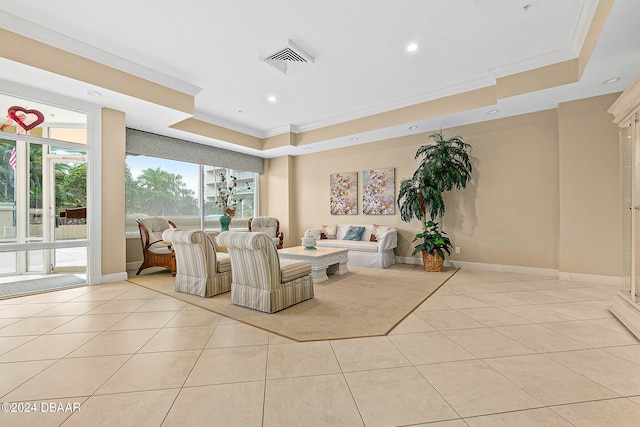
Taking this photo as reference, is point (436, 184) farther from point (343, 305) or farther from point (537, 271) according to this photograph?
point (343, 305)

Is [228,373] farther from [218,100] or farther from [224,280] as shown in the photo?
[218,100]

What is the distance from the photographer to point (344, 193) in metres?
6.91

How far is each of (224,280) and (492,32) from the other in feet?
14.8

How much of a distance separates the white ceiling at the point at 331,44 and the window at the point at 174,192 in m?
1.26

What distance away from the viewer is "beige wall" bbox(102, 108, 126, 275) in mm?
4414

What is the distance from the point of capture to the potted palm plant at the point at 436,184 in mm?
5000

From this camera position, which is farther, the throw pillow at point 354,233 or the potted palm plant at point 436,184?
the throw pillow at point 354,233

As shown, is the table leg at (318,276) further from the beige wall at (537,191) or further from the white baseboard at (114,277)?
the white baseboard at (114,277)

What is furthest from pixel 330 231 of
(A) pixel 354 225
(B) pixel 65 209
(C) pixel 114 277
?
(B) pixel 65 209

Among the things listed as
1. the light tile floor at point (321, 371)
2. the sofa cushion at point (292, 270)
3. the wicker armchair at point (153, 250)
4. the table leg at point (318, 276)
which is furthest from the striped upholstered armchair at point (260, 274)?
the wicker armchair at point (153, 250)

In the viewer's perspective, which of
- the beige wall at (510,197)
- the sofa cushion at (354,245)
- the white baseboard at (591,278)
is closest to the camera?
the white baseboard at (591,278)

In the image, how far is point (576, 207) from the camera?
13.8 feet

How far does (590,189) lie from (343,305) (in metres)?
4.05

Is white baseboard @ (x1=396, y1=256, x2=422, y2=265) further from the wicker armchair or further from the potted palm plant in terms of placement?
the wicker armchair
